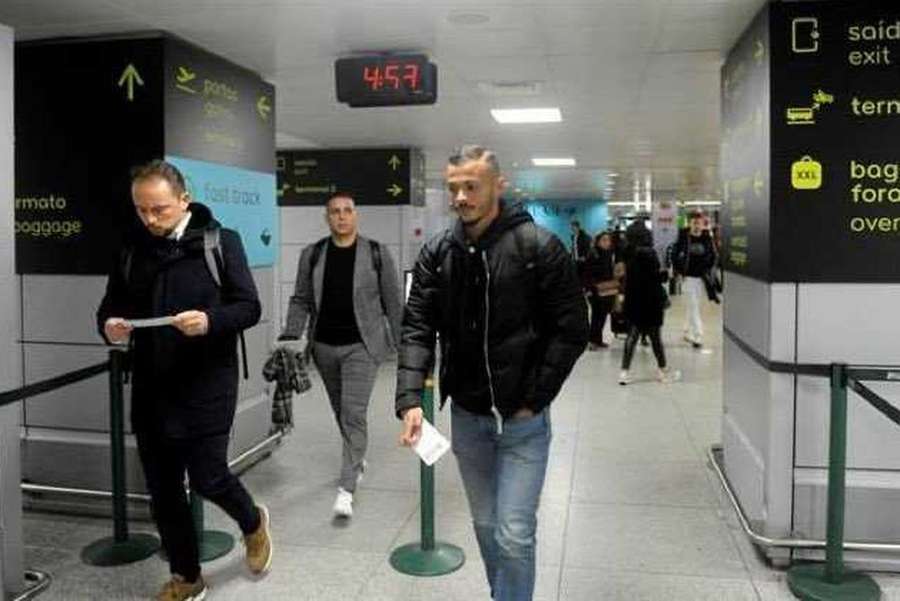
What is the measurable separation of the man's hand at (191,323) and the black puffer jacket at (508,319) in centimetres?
74

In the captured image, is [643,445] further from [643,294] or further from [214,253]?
[214,253]

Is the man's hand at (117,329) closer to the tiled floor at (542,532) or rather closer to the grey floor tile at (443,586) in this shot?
the tiled floor at (542,532)

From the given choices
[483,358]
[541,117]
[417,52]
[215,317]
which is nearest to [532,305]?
[483,358]

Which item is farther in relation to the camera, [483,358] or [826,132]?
[826,132]

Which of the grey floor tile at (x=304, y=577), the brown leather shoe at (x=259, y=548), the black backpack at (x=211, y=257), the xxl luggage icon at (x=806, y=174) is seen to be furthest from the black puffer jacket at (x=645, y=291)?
the black backpack at (x=211, y=257)

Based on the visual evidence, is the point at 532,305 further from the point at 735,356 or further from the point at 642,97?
the point at 642,97

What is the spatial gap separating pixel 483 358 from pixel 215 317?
1.00 meters

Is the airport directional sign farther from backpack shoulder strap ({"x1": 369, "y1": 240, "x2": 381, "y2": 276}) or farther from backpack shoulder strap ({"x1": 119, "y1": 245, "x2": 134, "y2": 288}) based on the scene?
→ backpack shoulder strap ({"x1": 119, "y1": 245, "x2": 134, "y2": 288})

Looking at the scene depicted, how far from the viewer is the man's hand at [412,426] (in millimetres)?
2410

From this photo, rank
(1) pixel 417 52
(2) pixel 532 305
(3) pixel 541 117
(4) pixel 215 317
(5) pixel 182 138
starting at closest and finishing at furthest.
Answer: (2) pixel 532 305 → (4) pixel 215 317 → (5) pixel 182 138 → (1) pixel 417 52 → (3) pixel 541 117

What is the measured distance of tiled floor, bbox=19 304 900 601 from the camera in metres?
3.29

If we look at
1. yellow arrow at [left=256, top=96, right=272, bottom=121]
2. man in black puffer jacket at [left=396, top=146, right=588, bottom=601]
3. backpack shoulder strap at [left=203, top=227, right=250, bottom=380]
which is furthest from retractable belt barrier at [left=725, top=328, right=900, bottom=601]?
yellow arrow at [left=256, top=96, right=272, bottom=121]

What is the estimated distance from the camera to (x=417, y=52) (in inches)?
188

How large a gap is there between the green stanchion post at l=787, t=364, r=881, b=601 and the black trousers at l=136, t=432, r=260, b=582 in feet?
7.39
